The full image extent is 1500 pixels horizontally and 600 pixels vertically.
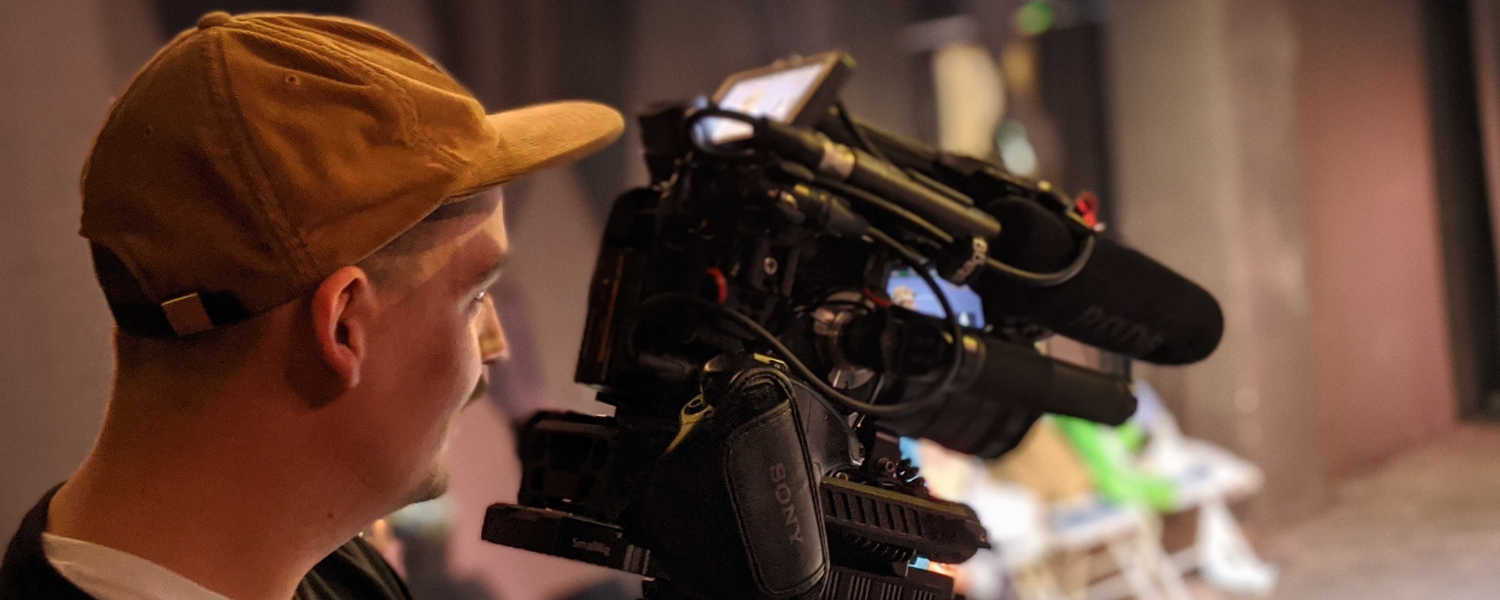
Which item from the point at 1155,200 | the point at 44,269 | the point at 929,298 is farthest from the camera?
the point at 1155,200

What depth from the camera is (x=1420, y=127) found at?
4.24 meters

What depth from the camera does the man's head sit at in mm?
609

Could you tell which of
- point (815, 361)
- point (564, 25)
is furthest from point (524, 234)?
point (815, 361)

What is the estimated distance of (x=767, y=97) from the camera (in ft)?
3.41

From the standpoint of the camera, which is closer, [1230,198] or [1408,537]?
[1408,537]

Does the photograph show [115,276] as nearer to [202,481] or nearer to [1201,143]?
[202,481]

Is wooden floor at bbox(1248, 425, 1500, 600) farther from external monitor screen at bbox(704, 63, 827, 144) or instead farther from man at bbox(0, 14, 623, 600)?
man at bbox(0, 14, 623, 600)

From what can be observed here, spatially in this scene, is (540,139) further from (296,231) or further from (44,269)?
(44,269)

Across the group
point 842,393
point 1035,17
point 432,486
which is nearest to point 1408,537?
point 1035,17

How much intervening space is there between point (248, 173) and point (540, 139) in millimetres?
189

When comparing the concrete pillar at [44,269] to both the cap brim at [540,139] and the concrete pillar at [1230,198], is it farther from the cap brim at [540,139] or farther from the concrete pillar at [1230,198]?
the concrete pillar at [1230,198]

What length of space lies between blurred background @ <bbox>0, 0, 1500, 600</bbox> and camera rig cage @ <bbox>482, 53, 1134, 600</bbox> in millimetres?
275

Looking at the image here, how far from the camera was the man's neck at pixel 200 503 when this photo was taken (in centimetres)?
62

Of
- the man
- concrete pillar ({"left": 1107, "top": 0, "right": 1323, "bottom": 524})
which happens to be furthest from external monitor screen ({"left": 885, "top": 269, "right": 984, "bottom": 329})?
concrete pillar ({"left": 1107, "top": 0, "right": 1323, "bottom": 524})
